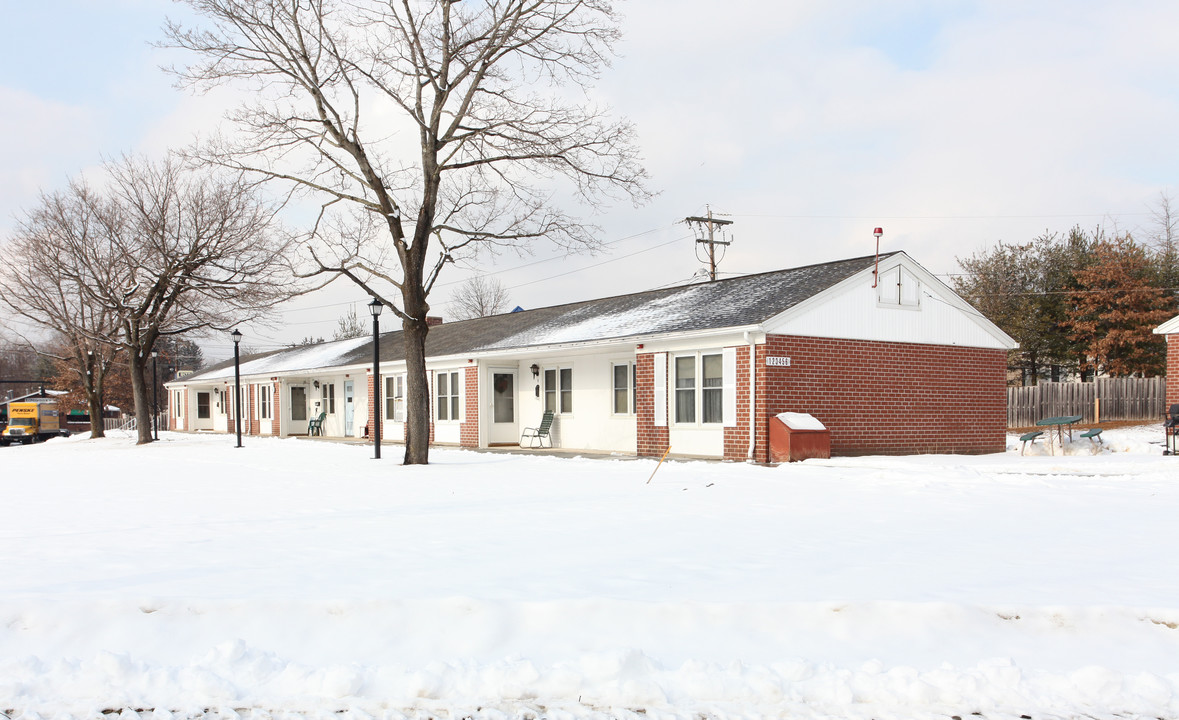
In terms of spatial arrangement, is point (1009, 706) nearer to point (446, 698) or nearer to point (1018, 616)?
point (1018, 616)

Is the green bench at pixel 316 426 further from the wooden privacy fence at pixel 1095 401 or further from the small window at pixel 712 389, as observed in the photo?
the wooden privacy fence at pixel 1095 401

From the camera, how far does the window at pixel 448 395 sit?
25.7m

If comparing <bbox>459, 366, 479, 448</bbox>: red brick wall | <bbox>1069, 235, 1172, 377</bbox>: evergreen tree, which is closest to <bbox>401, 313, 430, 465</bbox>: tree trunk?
<bbox>459, 366, 479, 448</bbox>: red brick wall

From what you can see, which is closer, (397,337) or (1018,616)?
(1018,616)

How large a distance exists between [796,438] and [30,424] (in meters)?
48.0

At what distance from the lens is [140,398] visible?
31.7 metres

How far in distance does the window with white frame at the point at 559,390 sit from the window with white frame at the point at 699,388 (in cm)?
486

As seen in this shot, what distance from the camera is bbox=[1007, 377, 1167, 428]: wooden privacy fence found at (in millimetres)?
31906

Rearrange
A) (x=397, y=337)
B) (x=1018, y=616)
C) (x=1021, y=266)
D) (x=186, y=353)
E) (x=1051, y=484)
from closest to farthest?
(x=1018, y=616) < (x=1051, y=484) < (x=397, y=337) < (x=1021, y=266) < (x=186, y=353)

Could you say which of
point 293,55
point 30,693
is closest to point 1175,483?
point 30,693

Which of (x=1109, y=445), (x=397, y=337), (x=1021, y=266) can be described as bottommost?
(x=1109, y=445)

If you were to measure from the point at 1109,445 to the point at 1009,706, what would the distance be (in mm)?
21002

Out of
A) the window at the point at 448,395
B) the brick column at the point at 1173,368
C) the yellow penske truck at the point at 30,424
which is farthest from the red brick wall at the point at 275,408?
the brick column at the point at 1173,368

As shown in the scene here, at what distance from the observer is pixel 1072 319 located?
40438mm
